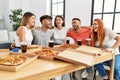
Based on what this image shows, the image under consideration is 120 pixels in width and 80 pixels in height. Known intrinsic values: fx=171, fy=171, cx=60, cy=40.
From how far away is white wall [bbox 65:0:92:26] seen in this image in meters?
4.64

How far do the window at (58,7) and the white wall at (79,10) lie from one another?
0.91ft

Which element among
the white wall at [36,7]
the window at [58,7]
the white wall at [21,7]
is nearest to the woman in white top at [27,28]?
the white wall at [36,7]

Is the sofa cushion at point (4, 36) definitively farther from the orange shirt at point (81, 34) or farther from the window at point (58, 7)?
the orange shirt at point (81, 34)

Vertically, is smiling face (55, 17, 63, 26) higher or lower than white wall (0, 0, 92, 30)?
lower

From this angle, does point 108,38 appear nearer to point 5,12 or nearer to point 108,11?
point 108,11

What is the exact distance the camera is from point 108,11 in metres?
4.35

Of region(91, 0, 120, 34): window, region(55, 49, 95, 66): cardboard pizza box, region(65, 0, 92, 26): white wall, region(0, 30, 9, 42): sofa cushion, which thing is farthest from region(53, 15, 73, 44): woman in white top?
region(0, 30, 9, 42): sofa cushion

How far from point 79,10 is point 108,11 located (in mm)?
859

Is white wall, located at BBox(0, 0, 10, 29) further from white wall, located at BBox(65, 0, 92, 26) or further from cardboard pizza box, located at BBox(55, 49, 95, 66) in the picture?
cardboard pizza box, located at BBox(55, 49, 95, 66)

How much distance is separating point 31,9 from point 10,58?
544 cm

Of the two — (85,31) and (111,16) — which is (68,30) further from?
(111,16)

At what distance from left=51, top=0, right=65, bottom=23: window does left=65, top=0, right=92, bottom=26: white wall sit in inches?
10.9

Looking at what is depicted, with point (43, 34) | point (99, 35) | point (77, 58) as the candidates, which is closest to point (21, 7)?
point (43, 34)

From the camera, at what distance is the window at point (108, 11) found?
13.6ft
